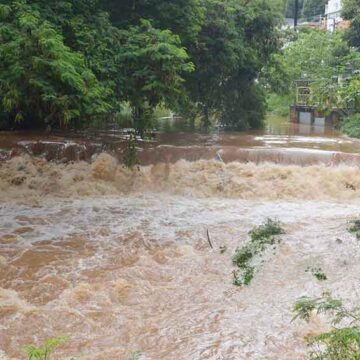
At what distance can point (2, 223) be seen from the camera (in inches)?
353

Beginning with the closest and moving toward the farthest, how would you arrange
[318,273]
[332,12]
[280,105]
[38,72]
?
1. [318,273]
2. [38,72]
3. [280,105]
4. [332,12]

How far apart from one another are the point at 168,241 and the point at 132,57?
12.5 feet

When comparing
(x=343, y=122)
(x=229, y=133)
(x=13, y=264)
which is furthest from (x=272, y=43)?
(x=13, y=264)

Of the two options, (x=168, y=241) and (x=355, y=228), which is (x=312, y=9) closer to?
(x=355, y=228)

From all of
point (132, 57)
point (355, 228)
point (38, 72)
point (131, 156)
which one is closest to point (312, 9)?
point (131, 156)

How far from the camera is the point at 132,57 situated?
33.5 ft

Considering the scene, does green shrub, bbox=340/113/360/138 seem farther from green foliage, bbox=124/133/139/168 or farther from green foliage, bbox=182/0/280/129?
green foliage, bbox=124/133/139/168

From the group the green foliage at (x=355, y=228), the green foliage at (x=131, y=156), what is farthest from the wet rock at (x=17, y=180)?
the green foliage at (x=355, y=228)

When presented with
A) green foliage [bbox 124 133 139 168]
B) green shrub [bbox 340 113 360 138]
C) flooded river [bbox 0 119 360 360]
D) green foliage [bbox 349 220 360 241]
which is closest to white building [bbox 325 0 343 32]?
green shrub [bbox 340 113 360 138]

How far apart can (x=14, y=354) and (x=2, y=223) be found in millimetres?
4291

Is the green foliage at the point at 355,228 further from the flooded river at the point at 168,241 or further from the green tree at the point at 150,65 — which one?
the green tree at the point at 150,65

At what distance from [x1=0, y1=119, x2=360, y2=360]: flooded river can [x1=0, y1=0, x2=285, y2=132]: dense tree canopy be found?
4.15 ft

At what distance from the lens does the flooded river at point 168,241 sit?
18.0 feet

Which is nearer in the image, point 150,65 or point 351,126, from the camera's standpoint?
point 150,65
